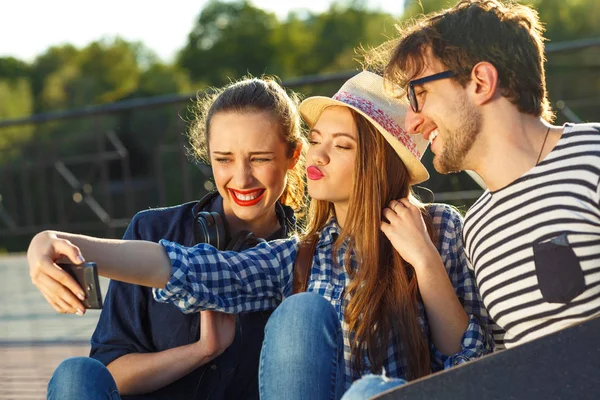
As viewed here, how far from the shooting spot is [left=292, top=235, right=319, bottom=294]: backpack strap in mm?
2268

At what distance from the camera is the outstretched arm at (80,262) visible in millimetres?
1622

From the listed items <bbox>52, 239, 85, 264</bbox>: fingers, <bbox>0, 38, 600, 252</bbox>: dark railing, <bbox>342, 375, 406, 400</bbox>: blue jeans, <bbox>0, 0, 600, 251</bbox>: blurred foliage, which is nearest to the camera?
<bbox>342, 375, 406, 400</bbox>: blue jeans

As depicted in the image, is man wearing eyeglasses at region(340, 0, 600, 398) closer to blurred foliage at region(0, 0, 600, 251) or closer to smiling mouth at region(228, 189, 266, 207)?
smiling mouth at region(228, 189, 266, 207)

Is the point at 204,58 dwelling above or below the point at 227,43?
below

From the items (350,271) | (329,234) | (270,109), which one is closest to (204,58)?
(270,109)

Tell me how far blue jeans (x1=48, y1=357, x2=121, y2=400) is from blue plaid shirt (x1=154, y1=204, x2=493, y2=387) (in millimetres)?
227

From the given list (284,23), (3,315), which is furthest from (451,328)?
(284,23)

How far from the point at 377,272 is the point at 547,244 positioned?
0.52 metres

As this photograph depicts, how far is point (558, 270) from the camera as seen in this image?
175 centimetres

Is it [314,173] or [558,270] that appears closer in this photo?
[558,270]

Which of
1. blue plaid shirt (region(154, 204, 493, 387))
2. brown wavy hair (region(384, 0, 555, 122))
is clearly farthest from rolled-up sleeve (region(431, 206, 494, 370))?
brown wavy hair (region(384, 0, 555, 122))

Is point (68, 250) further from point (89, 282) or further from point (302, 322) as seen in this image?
point (302, 322)

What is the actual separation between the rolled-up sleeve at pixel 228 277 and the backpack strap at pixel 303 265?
0.02 m

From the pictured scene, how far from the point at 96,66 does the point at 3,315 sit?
161 feet
